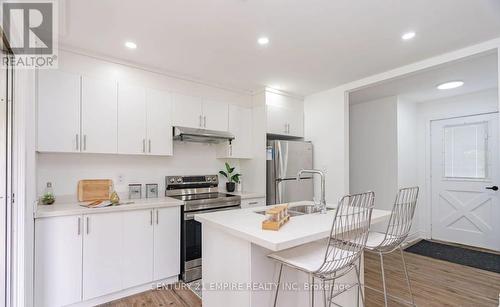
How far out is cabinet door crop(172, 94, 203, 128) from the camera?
121 inches

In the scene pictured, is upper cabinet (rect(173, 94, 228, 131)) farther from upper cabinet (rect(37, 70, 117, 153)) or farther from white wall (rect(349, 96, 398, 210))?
white wall (rect(349, 96, 398, 210))

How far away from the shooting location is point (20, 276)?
1783mm

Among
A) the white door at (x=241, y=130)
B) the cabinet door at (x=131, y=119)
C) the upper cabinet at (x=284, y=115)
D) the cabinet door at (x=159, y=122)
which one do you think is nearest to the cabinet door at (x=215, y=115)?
the white door at (x=241, y=130)

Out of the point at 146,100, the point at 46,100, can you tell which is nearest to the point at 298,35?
the point at 146,100

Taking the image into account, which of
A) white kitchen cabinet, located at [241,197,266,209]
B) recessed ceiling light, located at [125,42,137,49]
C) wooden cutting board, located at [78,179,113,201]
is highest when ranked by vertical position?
recessed ceiling light, located at [125,42,137,49]

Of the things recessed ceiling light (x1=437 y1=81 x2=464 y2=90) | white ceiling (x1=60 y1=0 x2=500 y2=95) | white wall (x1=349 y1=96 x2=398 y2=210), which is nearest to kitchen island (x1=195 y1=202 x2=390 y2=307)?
white ceiling (x1=60 y1=0 x2=500 y2=95)

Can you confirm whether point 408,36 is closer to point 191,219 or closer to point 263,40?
point 263,40

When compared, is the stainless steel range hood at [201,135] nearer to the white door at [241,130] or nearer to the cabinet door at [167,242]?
the white door at [241,130]

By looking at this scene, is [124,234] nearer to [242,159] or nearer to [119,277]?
[119,277]

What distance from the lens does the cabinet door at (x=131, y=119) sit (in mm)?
2691

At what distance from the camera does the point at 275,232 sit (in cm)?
148

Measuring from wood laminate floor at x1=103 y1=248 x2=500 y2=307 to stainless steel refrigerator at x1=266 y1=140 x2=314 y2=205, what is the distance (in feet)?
4.25

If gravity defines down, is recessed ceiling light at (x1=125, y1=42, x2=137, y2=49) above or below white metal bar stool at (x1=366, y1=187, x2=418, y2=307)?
above

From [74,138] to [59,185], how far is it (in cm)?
55
